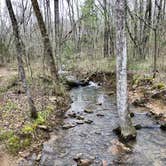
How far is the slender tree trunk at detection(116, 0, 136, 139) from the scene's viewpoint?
738 cm

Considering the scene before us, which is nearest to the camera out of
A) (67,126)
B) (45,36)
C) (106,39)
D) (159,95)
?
(67,126)

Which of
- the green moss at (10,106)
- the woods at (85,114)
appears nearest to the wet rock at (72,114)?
the woods at (85,114)

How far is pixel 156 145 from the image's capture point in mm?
7797

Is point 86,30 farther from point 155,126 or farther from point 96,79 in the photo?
point 155,126

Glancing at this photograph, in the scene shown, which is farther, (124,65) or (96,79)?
(96,79)

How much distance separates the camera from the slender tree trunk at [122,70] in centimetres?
738

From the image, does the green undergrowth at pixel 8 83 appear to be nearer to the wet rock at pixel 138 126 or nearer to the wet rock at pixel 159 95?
the wet rock at pixel 138 126

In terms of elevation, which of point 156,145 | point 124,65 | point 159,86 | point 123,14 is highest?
point 123,14

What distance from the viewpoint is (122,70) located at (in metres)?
7.68

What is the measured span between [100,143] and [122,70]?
229 centimetres

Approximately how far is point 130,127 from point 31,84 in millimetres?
6722

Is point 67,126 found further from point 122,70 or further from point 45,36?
point 45,36

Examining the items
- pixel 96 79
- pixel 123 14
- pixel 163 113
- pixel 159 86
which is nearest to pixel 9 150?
pixel 123 14

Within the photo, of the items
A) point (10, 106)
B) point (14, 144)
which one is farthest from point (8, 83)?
point (14, 144)
